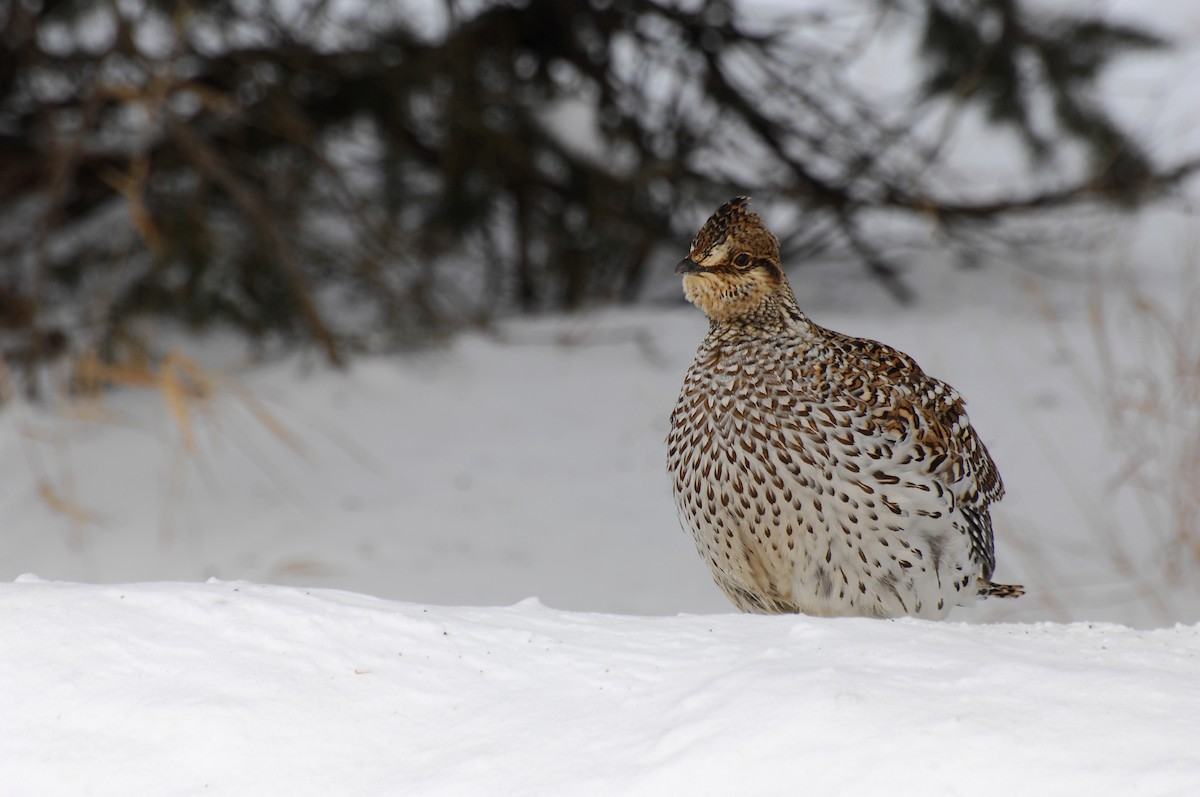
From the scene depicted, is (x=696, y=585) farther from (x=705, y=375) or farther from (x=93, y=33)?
(x=93, y=33)

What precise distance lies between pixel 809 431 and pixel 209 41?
4.74 m

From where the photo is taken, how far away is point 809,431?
9.85 feet

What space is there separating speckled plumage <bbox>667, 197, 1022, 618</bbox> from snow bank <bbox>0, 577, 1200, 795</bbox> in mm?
641

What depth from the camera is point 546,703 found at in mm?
2006

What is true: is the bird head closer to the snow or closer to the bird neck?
the bird neck

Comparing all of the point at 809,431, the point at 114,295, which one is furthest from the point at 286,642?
the point at 114,295

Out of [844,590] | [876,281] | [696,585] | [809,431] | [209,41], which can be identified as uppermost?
[209,41]

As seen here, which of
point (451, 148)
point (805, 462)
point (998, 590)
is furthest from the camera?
point (451, 148)

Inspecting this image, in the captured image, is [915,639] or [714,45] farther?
[714,45]

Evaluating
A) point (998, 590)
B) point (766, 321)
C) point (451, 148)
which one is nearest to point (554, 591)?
point (451, 148)

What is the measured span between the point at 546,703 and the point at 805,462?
114cm

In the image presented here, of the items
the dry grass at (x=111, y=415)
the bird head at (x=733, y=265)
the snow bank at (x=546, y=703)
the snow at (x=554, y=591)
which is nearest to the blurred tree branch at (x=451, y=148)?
the dry grass at (x=111, y=415)

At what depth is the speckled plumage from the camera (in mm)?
2998

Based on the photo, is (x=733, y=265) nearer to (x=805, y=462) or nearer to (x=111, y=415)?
(x=805, y=462)
